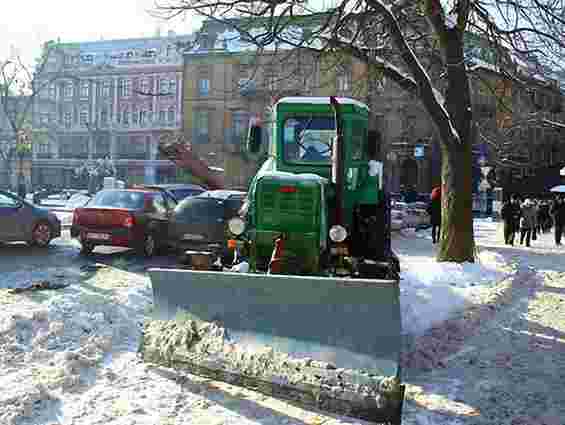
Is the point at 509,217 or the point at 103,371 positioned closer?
the point at 103,371

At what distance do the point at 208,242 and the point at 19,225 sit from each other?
13.4 feet

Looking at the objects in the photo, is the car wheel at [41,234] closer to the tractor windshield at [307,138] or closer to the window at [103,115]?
the tractor windshield at [307,138]

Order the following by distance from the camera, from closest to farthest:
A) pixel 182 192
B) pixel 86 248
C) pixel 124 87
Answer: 1. pixel 86 248
2. pixel 182 192
3. pixel 124 87

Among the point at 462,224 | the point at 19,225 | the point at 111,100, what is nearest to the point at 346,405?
the point at 462,224

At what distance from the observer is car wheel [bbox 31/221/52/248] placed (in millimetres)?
13047

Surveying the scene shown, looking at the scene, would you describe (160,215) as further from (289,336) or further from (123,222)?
(289,336)

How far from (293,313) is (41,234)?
387 inches

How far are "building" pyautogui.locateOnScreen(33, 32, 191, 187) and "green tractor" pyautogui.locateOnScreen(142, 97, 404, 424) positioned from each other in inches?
2237

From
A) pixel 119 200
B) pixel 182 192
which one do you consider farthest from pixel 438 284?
pixel 182 192

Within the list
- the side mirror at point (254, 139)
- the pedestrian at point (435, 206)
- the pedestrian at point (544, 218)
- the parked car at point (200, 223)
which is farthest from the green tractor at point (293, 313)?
the pedestrian at point (544, 218)

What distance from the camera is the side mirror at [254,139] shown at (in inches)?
315

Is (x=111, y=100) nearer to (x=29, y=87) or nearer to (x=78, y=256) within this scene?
(x=29, y=87)

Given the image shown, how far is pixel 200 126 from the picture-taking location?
169 ft

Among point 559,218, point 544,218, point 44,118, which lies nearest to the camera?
point 559,218
